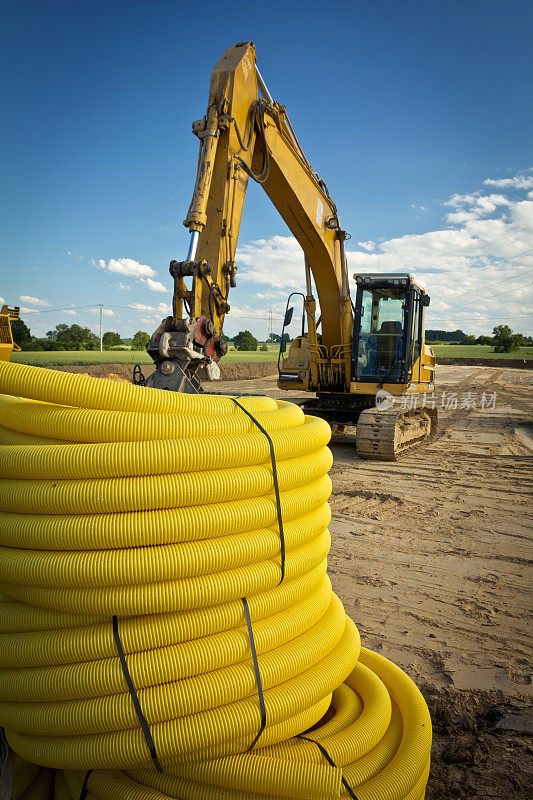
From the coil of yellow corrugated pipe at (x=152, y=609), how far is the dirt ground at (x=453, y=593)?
0.72 metres

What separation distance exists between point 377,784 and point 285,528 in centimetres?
98

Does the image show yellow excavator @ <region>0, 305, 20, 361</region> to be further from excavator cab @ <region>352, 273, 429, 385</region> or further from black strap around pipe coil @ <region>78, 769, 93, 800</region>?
black strap around pipe coil @ <region>78, 769, 93, 800</region>

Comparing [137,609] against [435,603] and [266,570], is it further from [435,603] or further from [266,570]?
[435,603]

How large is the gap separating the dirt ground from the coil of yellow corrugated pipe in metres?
0.72

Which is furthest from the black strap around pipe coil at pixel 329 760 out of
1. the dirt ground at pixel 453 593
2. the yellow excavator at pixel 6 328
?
the yellow excavator at pixel 6 328

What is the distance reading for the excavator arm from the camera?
6.10 meters

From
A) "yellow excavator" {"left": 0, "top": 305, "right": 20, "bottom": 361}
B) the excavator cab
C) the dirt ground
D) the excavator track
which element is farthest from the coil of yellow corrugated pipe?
"yellow excavator" {"left": 0, "top": 305, "right": 20, "bottom": 361}

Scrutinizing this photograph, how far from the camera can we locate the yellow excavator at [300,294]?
621 centimetres

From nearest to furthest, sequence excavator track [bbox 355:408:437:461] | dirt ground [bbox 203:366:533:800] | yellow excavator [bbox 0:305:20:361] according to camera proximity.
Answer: dirt ground [bbox 203:366:533:800] → excavator track [bbox 355:408:437:461] → yellow excavator [bbox 0:305:20:361]

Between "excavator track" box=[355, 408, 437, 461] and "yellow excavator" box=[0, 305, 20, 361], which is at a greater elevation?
"yellow excavator" box=[0, 305, 20, 361]

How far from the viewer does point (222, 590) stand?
190cm

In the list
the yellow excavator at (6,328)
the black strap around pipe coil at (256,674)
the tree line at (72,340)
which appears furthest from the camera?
the tree line at (72,340)

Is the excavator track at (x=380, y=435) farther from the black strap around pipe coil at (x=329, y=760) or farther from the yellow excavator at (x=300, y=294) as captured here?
the black strap around pipe coil at (x=329, y=760)

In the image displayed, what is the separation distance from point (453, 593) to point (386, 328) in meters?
6.57
